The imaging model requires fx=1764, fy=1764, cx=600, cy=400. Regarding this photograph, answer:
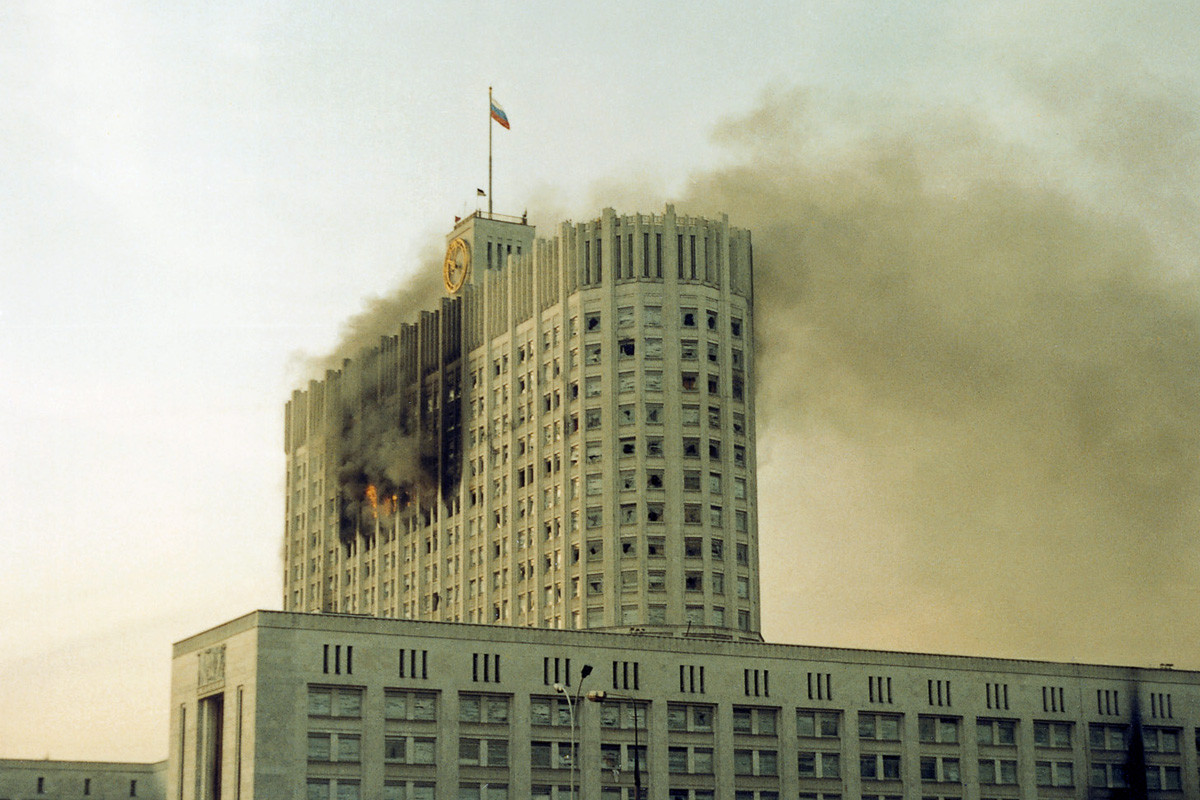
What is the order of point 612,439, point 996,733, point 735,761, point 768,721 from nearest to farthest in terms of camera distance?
point 735,761, point 768,721, point 996,733, point 612,439

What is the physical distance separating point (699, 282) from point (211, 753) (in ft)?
202

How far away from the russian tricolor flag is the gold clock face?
1433cm

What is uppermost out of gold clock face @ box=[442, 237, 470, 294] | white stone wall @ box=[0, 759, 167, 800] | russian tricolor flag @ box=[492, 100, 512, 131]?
russian tricolor flag @ box=[492, 100, 512, 131]

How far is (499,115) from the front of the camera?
18600cm

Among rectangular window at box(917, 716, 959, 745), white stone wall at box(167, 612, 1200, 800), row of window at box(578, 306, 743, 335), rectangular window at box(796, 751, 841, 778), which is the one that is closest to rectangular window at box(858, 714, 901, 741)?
white stone wall at box(167, 612, 1200, 800)

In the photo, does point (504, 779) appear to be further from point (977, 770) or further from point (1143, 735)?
point (1143, 735)

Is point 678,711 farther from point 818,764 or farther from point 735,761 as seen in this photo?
point 818,764

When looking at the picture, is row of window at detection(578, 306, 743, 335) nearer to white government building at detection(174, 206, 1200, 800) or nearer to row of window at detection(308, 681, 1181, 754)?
white government building at detection(174, 206, 1200, 800)

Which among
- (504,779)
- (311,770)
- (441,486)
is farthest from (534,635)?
(441,486)

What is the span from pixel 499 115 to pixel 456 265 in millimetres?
17566

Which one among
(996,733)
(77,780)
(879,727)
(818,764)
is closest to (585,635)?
(818,764)

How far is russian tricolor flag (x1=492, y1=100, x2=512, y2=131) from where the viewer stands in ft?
609

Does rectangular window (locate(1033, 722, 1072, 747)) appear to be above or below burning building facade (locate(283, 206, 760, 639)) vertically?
below

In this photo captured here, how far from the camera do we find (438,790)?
114m
